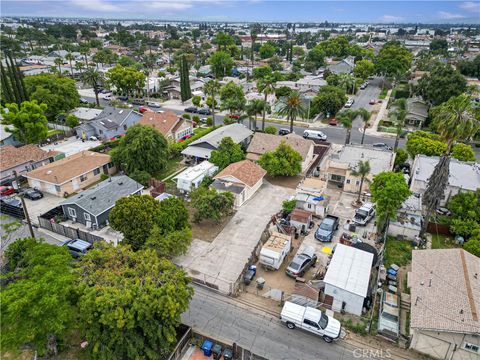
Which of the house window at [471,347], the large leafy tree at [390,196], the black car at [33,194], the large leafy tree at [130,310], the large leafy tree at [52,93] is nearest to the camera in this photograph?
the large leafy tree at [130,310]

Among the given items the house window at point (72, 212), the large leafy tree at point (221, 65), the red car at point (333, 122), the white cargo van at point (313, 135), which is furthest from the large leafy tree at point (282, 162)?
the large leafy tree at point (221, 65)

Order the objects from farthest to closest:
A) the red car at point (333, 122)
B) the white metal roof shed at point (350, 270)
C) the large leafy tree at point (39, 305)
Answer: the red car at point (333, 122), the white metal roof shed at point (350, 270), the large leafy tree at point (39, 305)

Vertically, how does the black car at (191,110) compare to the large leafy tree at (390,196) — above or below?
below

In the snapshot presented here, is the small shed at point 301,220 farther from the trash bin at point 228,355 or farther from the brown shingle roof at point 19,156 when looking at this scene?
the brown shingle roof at point 19,156

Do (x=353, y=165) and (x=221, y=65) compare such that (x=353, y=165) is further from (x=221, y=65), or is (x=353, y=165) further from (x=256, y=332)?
(x=221, y=65)

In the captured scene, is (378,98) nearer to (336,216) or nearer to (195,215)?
(336,216)

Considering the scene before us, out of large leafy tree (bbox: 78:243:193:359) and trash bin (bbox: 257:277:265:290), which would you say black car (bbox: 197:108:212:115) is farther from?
large leafy tree (bbox: 78:243:193:359)

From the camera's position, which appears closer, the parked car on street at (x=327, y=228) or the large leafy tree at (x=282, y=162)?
the parked car on street at (x=327, y=228)

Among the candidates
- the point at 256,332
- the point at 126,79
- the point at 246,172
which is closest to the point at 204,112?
the point at 126,79
